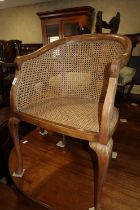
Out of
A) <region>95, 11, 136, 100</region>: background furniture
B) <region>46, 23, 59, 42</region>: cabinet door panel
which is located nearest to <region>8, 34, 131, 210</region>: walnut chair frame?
<region>95, 11, 136, 100</region>: background furniture

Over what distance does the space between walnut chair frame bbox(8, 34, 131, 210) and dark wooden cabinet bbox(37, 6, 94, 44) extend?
80.9 inches

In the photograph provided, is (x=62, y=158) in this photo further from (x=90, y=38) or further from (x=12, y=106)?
(x=90, y=38)

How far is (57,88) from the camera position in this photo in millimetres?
1164

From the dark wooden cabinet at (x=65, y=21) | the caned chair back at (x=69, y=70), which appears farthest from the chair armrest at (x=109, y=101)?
the dark wooden cabinet at (x=65, y=21)

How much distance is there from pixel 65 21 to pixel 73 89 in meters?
2.53

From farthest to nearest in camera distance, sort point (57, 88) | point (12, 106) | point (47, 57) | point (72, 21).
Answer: point (72, 21)
point (57, 88)
point (47, 57)
point (12, 106)

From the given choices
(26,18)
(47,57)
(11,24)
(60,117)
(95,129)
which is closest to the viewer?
(95,129)

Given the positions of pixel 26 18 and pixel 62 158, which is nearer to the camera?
pixel 62 158

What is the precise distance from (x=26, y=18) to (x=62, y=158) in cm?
383

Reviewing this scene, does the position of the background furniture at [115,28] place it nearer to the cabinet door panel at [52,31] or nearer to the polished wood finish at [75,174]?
the polished wood finish at [75,174]

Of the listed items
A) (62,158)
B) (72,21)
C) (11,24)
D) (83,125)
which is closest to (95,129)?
(83,125)

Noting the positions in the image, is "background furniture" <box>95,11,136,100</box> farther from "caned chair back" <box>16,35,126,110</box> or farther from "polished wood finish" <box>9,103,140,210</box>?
"caned chair back" <box>16,35,126,110</box>

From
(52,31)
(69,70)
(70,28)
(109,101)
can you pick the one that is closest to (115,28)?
(69,70)

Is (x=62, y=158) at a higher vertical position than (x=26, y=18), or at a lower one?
lower
